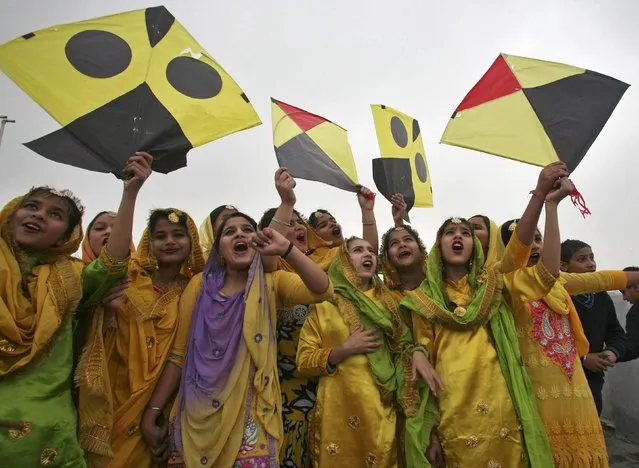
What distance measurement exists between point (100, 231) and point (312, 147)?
6.27ft

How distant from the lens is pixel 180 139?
2557 millimetres

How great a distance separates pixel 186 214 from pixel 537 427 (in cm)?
267

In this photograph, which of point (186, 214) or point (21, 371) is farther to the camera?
point (186, 214)

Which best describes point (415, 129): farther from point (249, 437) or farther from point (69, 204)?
point (249, 437)

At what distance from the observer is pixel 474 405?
2.50m

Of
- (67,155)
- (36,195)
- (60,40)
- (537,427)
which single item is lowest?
(537,427)

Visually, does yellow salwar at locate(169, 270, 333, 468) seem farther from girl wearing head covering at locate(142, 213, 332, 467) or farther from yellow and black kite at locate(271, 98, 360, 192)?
yellow and black kite at locate(271, 98, 360, 192)

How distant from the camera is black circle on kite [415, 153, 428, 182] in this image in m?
4.52

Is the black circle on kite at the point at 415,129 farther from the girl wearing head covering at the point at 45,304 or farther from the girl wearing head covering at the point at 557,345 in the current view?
the girl wearing head covering at the point at 45,304

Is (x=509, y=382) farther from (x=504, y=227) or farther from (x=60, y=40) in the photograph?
(x=60, y=40)

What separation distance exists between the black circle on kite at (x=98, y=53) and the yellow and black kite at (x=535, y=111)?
2251mm

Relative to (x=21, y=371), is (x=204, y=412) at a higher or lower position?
lower

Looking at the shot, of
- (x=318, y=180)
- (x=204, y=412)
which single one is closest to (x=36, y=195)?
(x=204, y=412)

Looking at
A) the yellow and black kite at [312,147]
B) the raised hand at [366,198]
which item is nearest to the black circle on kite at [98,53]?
the yellow and black kite at [312,147]
